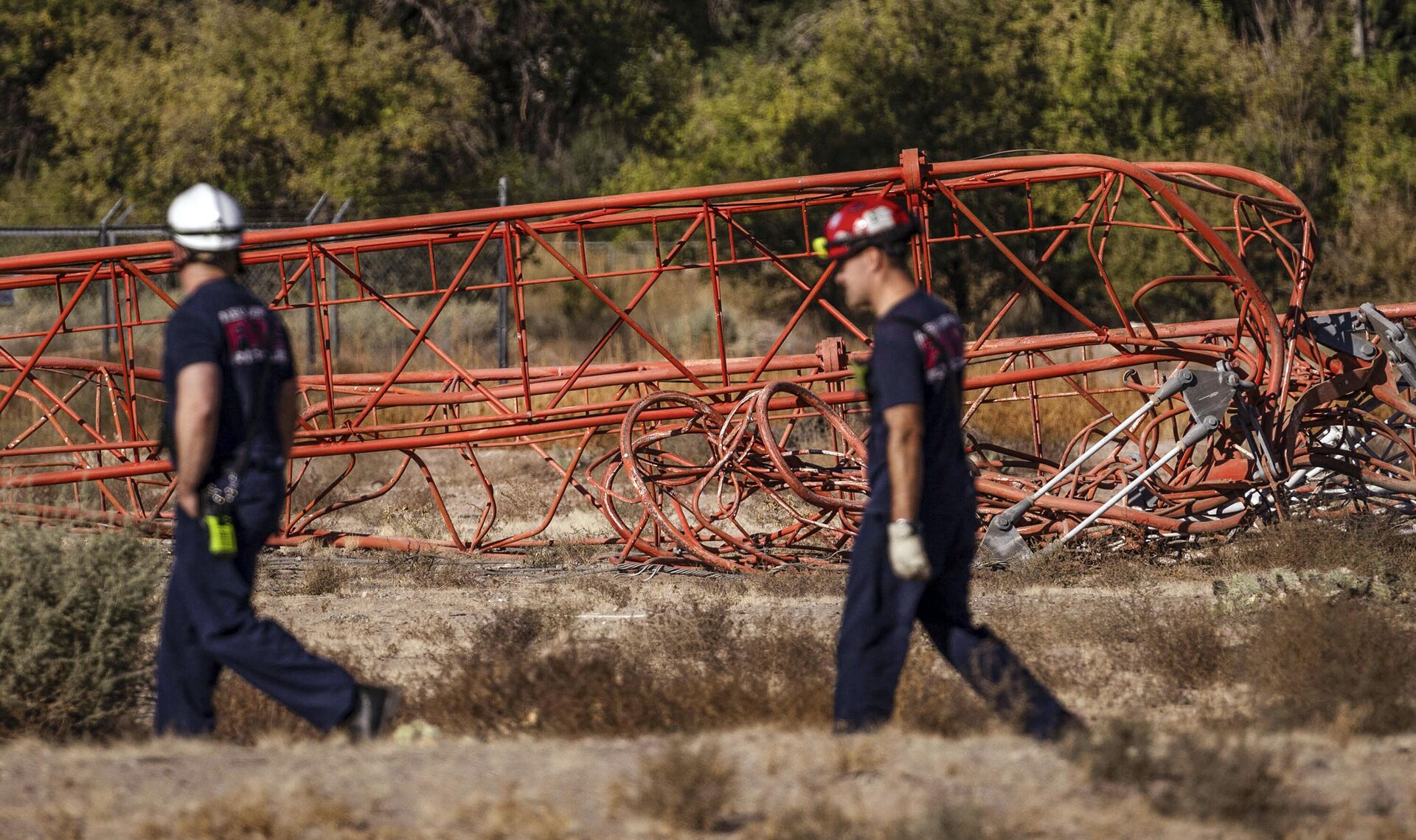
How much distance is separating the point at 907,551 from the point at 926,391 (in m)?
0.50

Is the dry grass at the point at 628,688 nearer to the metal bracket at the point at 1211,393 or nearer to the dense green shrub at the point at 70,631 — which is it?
the dense green shrub at the point at 70,631

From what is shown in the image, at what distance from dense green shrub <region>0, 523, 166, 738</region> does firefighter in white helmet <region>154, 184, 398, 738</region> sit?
974 mm

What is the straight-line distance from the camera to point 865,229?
15.5 feet

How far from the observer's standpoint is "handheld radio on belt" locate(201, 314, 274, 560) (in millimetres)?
4660

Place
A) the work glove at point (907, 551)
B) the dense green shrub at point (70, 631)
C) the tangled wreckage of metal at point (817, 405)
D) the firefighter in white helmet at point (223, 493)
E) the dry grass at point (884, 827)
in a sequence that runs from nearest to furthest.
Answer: the dry grass at point (884, 827) → the work glove at point (907, 551) → the firefighter in white helmet at point (223, 493) → the dense green shrub at point (70, 631) → the tangled wreckage of metal at point (817, 405)

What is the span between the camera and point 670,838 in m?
4.04

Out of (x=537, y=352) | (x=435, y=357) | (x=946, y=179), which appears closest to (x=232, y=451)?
(x=946, y=179)

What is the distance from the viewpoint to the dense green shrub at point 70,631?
5.69 meters

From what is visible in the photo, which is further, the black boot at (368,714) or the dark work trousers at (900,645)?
the black boot at (368,714)

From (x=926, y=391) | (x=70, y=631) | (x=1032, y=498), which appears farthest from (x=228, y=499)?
(x=1032, y=498)

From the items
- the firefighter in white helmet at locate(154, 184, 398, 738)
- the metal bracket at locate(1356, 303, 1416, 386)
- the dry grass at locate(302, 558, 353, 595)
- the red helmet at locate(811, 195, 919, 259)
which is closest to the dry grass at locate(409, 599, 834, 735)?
the firefighter in white helmet at locate(154, 184, 398, 738)

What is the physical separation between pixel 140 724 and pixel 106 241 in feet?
41.2

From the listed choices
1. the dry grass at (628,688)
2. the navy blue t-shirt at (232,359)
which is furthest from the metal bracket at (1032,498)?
the navy blue t-shirt at (232,359)

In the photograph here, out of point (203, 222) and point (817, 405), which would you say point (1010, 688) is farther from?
point (817, 405)
